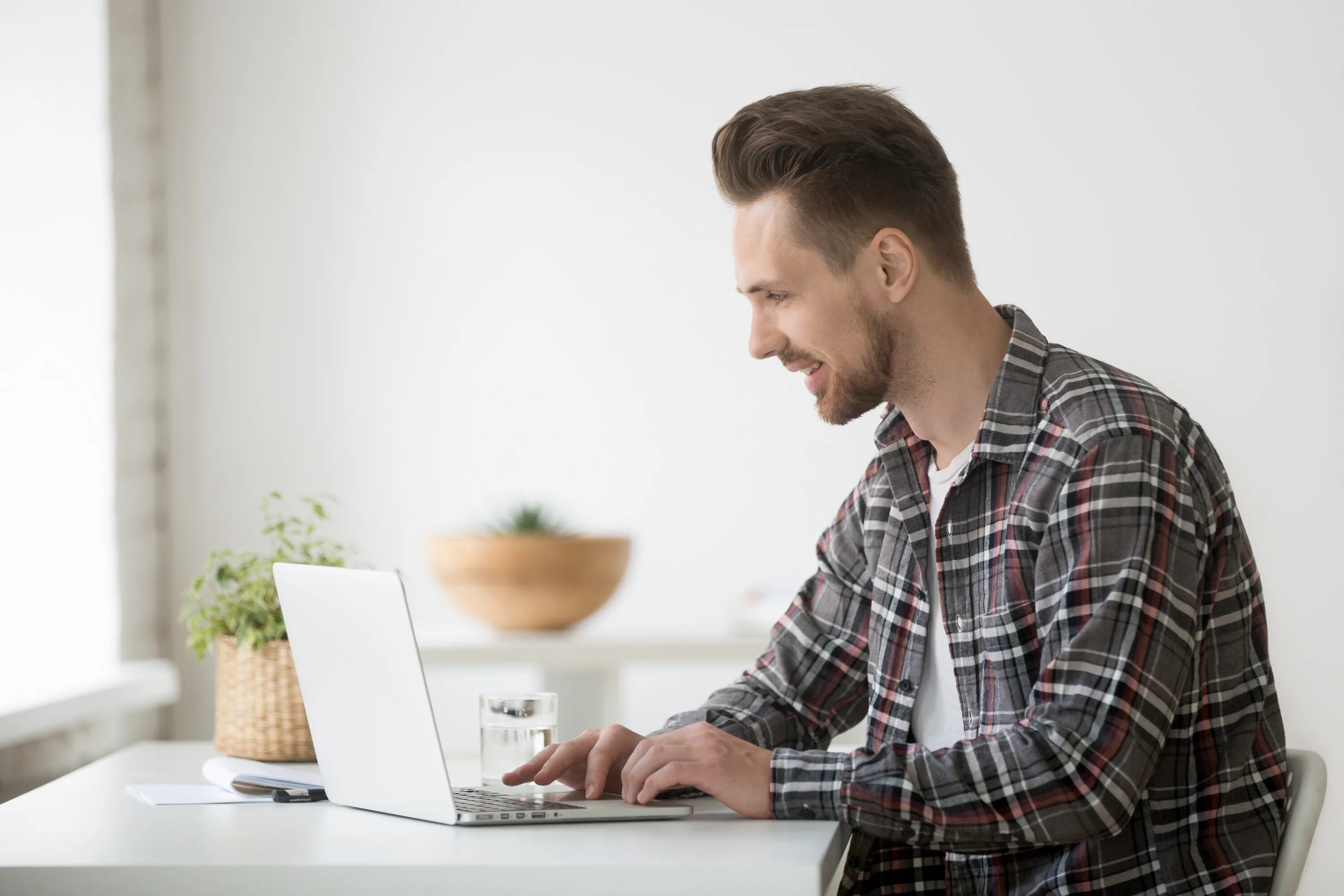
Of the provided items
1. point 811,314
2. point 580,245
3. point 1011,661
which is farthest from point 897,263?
point 580,245

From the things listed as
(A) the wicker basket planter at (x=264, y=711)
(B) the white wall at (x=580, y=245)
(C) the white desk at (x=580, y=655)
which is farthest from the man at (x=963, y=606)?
(B) the white wall at (x=580, y=245)

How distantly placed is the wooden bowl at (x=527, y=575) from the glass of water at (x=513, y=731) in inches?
35.1

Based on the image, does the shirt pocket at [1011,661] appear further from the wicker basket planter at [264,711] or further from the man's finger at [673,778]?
the wicker basket planter at [264,711]

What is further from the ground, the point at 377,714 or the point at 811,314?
the point at 811,314

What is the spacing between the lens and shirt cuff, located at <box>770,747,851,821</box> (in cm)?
108

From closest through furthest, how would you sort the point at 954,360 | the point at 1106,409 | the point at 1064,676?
the point at 1064,676 < the point at 1106,409 < the point at 954,360

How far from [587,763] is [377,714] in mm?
233

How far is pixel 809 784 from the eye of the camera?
1.10 meters

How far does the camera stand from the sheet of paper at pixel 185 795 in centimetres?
123

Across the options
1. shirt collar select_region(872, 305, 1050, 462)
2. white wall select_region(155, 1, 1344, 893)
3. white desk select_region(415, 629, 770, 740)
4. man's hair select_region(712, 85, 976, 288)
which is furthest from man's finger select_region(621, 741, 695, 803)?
white wall select_region(155, 1, 1344, 893)

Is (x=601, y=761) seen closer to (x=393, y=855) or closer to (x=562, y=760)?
(x=562, y=760)

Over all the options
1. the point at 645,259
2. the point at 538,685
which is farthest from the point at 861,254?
the point at 645,259

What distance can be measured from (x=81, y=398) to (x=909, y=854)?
1879 mm

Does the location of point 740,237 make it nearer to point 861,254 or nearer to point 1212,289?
point 861,254
